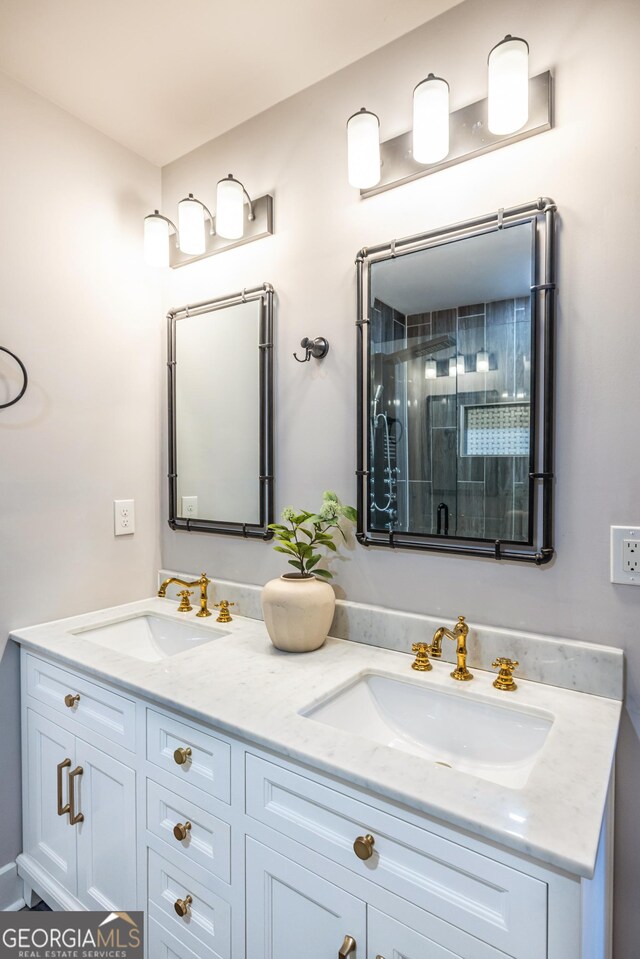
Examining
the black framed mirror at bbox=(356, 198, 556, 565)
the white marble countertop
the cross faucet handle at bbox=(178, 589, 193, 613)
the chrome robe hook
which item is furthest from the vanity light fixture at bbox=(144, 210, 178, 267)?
the white marble countertop

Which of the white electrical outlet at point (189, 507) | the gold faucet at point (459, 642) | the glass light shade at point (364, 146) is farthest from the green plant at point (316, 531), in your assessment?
the glass light shade at point (364, 146)

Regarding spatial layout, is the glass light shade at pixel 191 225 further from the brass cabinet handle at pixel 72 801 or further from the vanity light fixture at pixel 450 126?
the brass cabinet handle at pixel 72 801

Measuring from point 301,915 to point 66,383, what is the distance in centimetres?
156

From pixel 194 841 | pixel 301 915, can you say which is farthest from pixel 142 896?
pixel 301 915

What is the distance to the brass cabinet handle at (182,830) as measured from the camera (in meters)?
1.09

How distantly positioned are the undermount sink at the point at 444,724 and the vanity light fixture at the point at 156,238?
5.02 feet

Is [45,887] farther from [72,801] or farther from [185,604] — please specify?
[185,604]

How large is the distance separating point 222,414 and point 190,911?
1.34 m

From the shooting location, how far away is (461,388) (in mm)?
1285

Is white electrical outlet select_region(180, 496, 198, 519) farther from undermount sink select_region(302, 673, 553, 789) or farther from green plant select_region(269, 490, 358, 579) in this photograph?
undermount sink select_region(302, 673, 553, 789)

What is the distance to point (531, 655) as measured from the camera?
3.92ft

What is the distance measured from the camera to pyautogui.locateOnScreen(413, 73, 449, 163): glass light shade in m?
1.23

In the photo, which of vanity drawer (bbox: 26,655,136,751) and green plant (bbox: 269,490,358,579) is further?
green plant (bbox: 269,490,358,579)

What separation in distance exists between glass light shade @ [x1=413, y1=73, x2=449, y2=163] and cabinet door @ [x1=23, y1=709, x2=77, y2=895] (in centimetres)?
177
